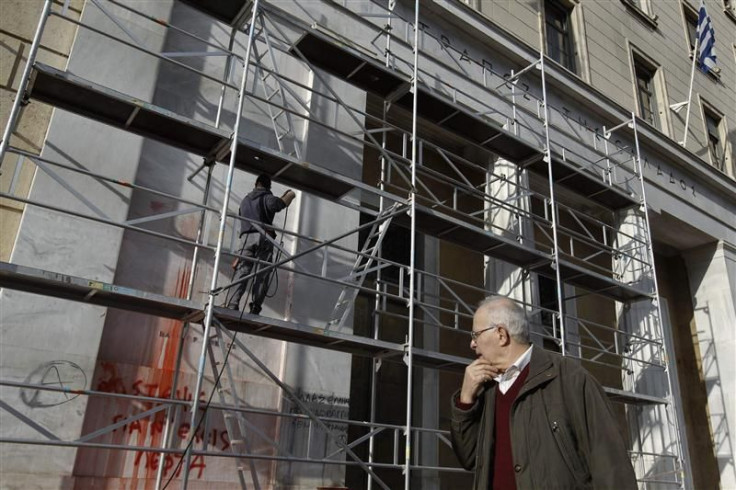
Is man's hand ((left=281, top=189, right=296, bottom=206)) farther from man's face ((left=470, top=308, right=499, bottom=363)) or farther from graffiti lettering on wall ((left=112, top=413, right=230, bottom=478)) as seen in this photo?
man's face ((left=470, top=308, right=499, bottom=363))

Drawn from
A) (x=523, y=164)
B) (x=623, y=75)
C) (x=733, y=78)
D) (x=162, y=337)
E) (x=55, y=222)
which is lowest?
(x=162, y=337)

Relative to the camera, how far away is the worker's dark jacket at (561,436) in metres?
2.81

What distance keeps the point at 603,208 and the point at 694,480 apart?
23.8ft

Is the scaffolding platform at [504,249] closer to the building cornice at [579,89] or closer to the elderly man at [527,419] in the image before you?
the building cornice at [579,89]

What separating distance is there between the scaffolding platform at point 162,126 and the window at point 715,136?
16.0 m

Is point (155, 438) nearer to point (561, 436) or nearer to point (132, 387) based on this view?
point (132, 387)

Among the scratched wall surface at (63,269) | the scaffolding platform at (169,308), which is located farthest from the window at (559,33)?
the scratched wall surface at (63,269)

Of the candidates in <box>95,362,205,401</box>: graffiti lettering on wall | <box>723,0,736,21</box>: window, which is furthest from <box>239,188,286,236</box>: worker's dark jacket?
<box>723,0,736,21</box>: window

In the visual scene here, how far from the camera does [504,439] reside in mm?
3219

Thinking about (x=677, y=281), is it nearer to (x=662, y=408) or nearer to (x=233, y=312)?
(x=662, y=408)

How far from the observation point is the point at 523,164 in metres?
11.6

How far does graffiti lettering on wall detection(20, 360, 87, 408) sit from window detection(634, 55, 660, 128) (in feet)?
52.0

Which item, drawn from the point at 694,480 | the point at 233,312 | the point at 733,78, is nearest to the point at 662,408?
the point at 694,480

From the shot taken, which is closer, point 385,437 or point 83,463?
point 83,463
